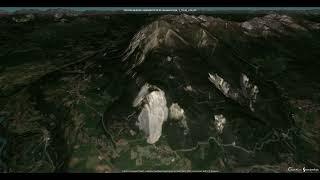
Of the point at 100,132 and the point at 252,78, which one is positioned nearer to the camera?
the point at 100,132

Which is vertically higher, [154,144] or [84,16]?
[84,16]

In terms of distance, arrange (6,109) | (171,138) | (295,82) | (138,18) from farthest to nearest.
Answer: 1. (138,18)
2. (295,82)
3. (6,109)
4. (171,138)

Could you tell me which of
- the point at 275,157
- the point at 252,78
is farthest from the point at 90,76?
the point at 275,157

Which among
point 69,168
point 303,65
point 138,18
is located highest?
point 138,18

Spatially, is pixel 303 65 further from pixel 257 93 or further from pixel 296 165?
pixel 296 165

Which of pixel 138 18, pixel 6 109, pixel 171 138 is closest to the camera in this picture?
pixel 171 138

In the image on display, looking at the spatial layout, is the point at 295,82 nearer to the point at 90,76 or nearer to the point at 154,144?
the point at 154,144
